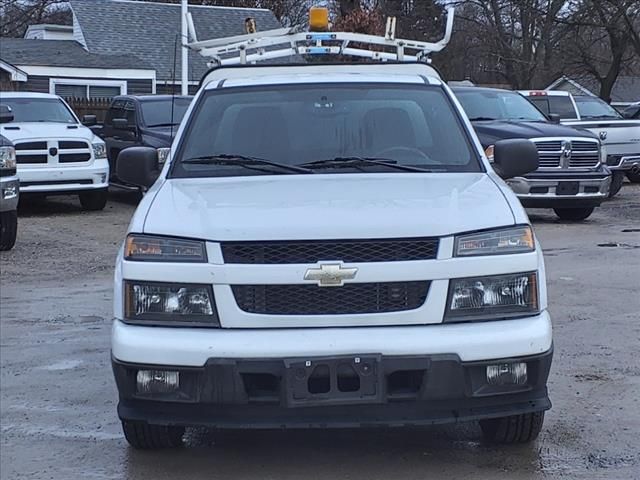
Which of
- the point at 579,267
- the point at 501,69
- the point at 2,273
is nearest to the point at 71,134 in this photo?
the point at 2,273

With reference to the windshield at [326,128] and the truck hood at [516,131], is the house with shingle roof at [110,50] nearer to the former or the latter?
the truck hood at [516,131]

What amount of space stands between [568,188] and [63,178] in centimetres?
743

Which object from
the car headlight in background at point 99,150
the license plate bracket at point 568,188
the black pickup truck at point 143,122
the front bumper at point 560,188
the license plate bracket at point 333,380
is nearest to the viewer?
the license plate bracket at point 333,380

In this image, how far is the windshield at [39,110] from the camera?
1622cm

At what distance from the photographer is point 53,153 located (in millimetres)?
15609

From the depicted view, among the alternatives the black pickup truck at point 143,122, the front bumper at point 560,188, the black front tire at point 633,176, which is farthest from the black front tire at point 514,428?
the black front tire at point 633,176

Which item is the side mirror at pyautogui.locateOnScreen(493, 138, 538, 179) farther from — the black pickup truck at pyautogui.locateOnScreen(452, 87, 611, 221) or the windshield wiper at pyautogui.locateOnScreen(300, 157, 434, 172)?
the black pickup truck at pyautogui.locateOnScreen(452, 87, 611, 221)

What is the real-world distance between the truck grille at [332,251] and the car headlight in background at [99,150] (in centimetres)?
1224

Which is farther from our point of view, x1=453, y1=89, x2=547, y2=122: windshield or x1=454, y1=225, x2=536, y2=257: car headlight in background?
x1=453, y1=89, x2=547, y2=122: windshield

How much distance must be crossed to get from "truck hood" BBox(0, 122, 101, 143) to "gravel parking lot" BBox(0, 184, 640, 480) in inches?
249

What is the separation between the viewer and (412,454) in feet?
15.9

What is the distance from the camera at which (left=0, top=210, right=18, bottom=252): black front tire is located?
11.5 metres

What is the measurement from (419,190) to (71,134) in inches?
468

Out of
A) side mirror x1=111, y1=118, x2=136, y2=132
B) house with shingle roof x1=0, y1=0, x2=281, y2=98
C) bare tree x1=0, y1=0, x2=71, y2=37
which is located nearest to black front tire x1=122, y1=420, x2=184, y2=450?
side mirror x1=111, y1=118, x2=136, y2=132
